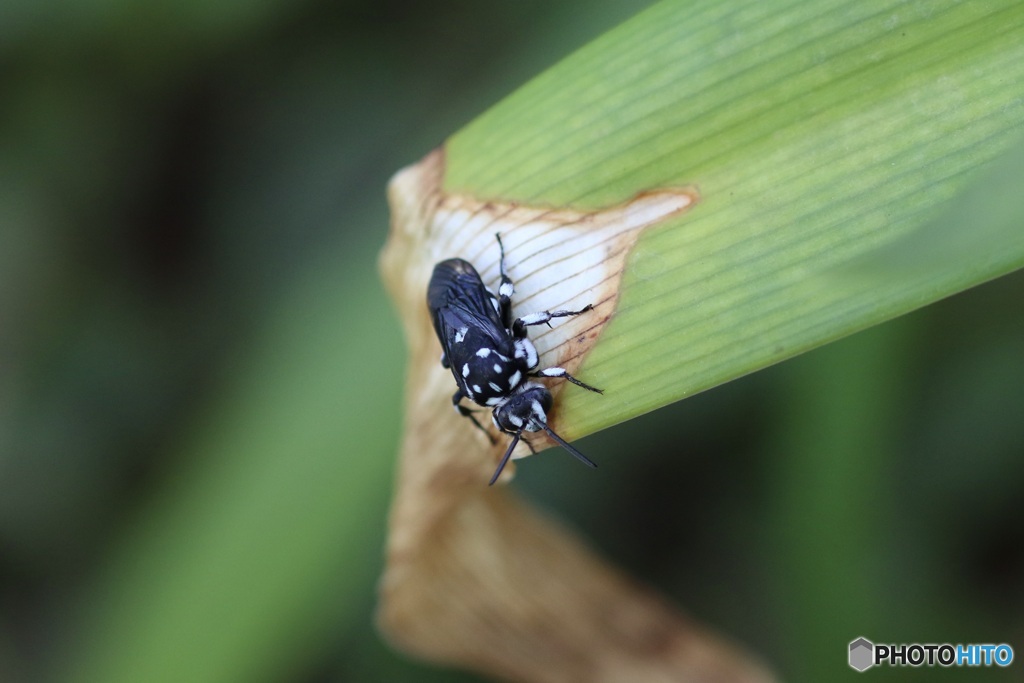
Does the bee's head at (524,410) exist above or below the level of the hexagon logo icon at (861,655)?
above

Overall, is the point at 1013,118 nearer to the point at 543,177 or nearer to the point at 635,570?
the point at 543,177

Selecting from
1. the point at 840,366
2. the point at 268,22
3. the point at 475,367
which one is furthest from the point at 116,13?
the point at 840,366

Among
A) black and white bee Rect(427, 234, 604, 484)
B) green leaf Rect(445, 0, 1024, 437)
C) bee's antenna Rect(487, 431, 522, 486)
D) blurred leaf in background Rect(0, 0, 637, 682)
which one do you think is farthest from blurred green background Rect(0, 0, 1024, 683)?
green leaf Rect(445, 0, 1024, 437)

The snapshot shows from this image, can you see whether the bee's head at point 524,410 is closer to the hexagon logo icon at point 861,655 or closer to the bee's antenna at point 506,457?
the bee's antenna at point 506,457

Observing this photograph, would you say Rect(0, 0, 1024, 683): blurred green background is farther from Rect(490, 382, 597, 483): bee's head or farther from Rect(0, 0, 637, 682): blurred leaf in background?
Rect(490, 382, 597, 483): bee's head

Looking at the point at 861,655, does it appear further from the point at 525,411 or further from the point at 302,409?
the point at 302,409

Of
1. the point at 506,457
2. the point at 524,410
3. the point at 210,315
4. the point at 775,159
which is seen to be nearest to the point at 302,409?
the point at 210,315

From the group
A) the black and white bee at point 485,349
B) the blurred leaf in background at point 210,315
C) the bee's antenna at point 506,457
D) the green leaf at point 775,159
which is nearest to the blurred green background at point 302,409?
the blurred leaf in background at point 210,315
